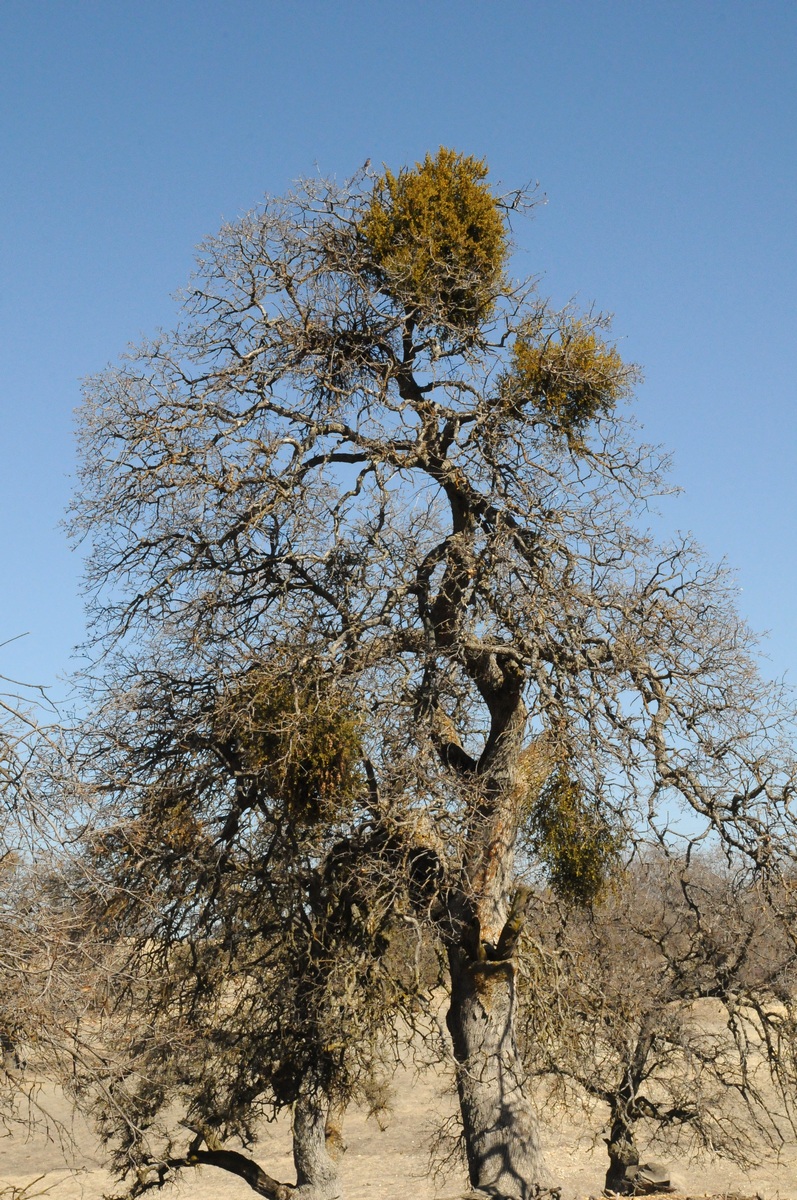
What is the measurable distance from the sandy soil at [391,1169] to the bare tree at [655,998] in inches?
124

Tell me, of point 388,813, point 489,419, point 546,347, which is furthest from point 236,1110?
point 546,347

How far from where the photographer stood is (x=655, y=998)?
10.6m

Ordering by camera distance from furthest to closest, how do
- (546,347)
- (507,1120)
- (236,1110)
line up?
1. (236,1110)
2. (546,347)
3. (507,1120)

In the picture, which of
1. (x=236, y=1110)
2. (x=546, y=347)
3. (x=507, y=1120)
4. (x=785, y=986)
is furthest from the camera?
(x=785, y=986)

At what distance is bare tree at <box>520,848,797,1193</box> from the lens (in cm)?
773

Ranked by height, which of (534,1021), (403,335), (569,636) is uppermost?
(403,335)

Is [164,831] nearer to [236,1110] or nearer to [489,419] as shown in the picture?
[236,1110]

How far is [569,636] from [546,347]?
1.97 m

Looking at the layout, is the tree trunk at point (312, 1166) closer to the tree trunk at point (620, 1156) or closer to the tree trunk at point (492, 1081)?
the tree trunk at point (620, 1156)

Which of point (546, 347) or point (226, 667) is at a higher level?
point (546, 347)

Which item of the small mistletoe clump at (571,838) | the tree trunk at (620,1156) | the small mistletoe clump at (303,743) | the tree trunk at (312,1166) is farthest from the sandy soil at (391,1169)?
the small mistletoe clump at (303,743)

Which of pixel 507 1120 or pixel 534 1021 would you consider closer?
pixel 507 1120

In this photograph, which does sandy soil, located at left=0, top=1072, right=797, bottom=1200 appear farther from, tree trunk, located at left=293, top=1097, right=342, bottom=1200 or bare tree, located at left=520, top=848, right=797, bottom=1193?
bare tree, located at left=520, top=848, right=797, bottom=1193

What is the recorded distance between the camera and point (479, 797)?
6773 millimetres
